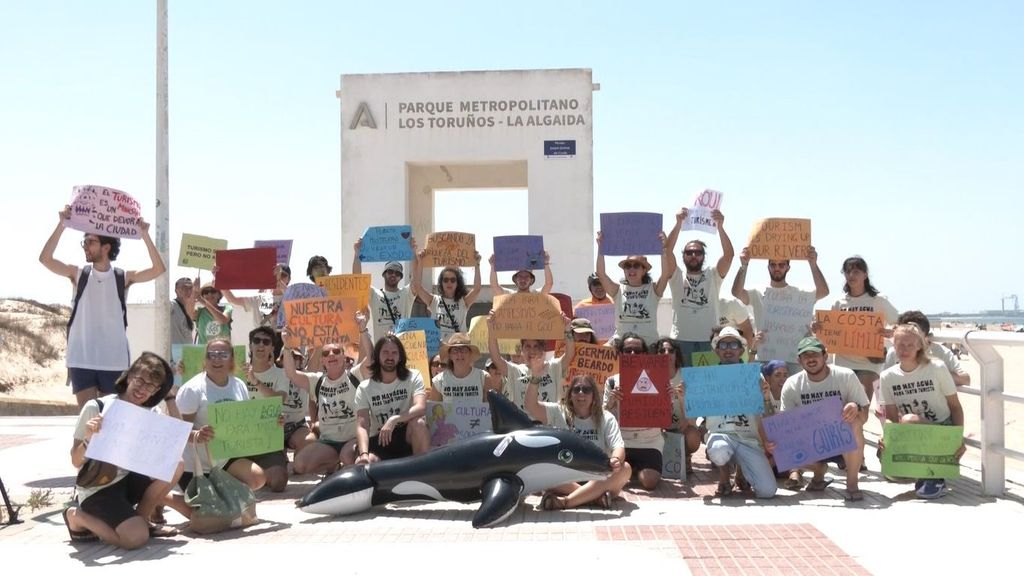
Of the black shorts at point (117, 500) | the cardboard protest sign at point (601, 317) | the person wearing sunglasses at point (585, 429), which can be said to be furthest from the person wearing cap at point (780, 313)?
the black shorts at point (117, 500)

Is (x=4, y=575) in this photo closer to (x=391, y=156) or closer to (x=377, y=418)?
(x=377, y=418)

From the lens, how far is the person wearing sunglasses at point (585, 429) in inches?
267

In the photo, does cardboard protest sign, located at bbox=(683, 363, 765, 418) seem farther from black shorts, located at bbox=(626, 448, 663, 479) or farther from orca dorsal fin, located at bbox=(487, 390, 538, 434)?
orca dorsal fin, located at bbox=(487, 390, 538, 434)

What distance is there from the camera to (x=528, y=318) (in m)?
8.41

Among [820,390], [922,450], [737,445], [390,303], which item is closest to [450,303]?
[390,303]

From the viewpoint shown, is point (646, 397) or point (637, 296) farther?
point (637, 296)

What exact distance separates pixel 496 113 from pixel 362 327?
32.3 ft

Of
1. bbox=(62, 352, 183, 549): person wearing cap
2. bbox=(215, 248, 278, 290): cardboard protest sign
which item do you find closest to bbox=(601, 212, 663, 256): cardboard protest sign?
bbox=(215, 248, 278, 290): cardboard protest sign

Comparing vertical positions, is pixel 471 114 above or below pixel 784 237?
above

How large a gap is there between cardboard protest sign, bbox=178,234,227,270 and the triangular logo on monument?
6.08 metres

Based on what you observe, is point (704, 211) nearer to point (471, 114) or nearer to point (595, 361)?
point (595, 361)

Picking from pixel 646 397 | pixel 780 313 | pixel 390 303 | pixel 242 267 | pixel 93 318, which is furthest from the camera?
pixel 242 267

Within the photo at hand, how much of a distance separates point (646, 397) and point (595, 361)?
65 centimetres

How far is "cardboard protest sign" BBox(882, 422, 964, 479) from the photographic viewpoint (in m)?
7.04
